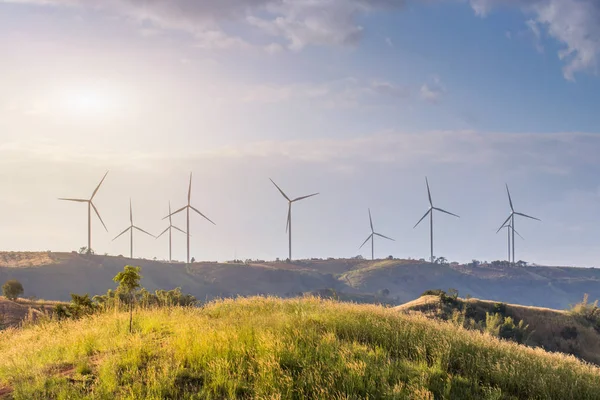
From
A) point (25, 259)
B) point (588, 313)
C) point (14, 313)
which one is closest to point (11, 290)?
point (14, 313)

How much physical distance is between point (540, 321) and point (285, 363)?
136 feet

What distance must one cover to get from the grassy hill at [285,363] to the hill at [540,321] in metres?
26.7

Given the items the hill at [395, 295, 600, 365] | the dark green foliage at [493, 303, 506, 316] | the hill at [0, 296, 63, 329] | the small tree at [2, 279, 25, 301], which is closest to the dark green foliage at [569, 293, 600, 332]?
the hill at [395, 295, 600, 365]

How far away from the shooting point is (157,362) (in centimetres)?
1432

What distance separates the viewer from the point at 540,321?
48.2m

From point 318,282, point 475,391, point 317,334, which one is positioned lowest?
point 318,282

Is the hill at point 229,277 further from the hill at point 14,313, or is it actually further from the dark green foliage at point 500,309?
the dark green foliage at point 500,309

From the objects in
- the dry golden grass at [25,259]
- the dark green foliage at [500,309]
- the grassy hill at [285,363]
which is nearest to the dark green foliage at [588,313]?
the dark green foliage at [500,309]

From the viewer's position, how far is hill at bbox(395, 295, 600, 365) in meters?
44.1

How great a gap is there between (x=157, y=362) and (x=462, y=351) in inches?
370

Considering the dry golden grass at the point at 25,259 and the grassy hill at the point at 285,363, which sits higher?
the grassy hill at the point at 285,363

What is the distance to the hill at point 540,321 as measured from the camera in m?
44.1

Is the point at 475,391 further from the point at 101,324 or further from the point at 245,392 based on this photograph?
the point at 101,324

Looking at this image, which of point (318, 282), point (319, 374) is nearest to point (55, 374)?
point (319, 374)
